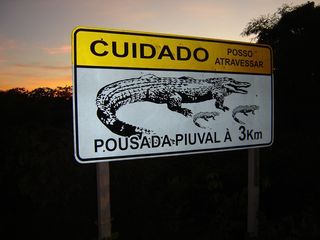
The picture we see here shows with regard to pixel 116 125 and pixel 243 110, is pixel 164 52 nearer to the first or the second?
pixel 116 125

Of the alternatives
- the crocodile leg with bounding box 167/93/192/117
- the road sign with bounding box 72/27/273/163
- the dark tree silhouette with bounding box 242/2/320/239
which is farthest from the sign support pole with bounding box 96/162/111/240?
the dark tree silhouette with bounding box 242/2/320/239

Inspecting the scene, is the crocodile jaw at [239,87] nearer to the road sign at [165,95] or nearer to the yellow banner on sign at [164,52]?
the road sign at [165,95]

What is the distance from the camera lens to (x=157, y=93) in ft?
10.3

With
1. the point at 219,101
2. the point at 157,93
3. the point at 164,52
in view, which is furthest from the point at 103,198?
the point at 219,101

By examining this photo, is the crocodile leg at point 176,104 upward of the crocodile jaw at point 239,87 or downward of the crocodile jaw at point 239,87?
downward

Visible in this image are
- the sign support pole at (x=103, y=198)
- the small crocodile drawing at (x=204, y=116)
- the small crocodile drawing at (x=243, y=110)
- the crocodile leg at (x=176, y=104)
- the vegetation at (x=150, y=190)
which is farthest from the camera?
the vegetation at (x=150, y=190)

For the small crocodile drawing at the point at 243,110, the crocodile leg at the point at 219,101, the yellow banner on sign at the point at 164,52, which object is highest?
the yellow banner on sign at the point at 164,52

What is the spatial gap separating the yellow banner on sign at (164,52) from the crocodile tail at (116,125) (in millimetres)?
399

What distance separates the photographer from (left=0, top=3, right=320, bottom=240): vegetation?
13.7 feet

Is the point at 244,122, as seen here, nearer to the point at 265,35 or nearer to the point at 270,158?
the point at 270,158

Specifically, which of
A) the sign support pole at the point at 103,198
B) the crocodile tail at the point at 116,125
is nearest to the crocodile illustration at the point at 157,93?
the crocodile tail at the point at 116,125

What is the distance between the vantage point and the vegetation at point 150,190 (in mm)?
4180

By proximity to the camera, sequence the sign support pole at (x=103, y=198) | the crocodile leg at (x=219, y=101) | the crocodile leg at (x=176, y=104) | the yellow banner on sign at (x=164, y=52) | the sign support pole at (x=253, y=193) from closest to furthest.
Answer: the yellow banner on sign at (x=164, y=52) < the sign support pole at (x=103, y=198) < the crocodile leg at (x=176, y=104) < the crocodile leg at (x=219, y=101) < the sign support pole at (x=253, y=193)

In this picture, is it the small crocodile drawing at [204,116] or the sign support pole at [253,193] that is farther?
the sign support pole at [253,193]
